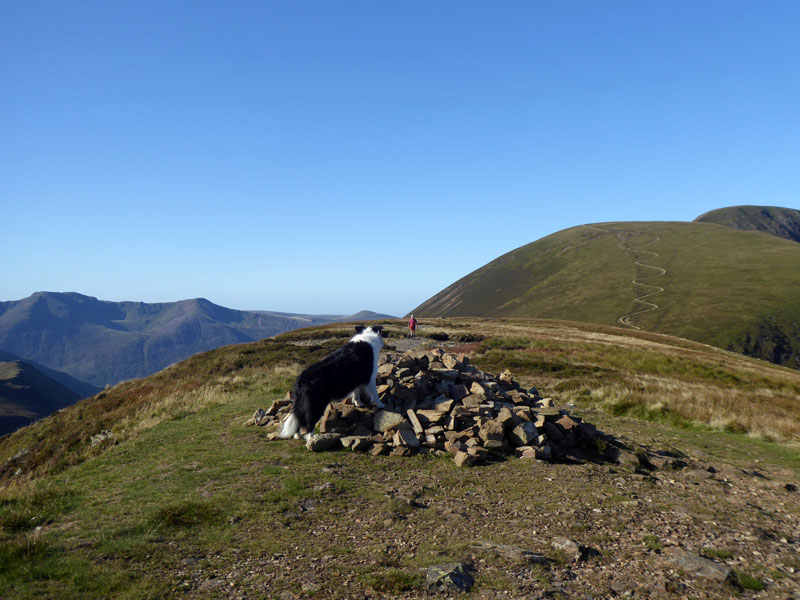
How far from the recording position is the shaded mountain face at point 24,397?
9407cm

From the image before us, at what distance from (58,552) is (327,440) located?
578 cm

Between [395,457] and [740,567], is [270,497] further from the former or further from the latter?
[740,567]

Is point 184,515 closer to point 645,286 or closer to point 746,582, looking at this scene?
point 746,582

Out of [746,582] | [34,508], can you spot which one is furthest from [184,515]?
[746,582]

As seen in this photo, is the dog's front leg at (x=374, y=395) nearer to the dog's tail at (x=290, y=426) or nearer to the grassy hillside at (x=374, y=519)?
the grassy hillside at (x=374, y=519)

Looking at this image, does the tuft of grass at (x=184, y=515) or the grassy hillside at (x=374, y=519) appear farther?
the tuft of grass at (x=184, y=515)

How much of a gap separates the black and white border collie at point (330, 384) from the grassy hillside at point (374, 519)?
752 mm

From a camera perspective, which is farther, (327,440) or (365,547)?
(327,440)

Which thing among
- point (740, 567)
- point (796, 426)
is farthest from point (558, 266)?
point (740, 567)

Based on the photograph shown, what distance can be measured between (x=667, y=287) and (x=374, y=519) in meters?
142

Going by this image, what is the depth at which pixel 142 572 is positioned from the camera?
569cm

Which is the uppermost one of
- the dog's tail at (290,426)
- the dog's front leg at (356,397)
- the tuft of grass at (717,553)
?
the dog's front leg at (356,397)

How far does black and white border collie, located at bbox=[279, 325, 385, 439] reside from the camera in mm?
11422

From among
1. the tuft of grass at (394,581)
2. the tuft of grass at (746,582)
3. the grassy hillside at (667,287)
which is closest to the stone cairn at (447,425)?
the tuft of grass at (394,581)
